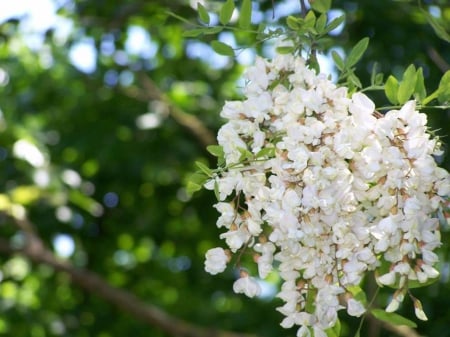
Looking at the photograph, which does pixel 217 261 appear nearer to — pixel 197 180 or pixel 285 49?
pixel 197 180

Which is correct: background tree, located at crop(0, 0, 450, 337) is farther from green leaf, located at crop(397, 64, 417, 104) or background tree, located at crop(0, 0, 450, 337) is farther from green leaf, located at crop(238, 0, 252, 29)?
green leaf, located at crop(397, 64, 417, 104)

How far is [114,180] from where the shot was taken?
4000mm

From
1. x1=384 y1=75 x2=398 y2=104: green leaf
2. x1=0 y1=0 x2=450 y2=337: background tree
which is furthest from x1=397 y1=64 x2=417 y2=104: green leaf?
x1=0 y1=0 x2=450 y2=337: background tree

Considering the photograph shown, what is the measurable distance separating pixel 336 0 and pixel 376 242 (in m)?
1.45

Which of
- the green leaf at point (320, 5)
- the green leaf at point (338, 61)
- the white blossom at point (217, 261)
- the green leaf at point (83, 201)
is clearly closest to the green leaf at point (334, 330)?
the white blossom at point (217, 261)

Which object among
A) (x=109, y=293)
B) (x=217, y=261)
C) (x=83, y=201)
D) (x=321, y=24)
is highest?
(x=321, y=24)

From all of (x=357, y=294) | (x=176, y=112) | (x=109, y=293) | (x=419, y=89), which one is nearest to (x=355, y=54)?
(x=419, y=89)

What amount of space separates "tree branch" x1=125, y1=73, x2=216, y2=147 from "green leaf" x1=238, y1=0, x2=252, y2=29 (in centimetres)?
188

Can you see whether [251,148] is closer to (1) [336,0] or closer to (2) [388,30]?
(1) [336,0]

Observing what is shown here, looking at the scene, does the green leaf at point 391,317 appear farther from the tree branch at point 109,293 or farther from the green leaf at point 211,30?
the tree branch at point 109,293

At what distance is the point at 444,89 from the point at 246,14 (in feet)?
1.24

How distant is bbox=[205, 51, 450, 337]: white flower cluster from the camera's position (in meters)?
1.38

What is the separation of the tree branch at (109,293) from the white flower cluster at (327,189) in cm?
203

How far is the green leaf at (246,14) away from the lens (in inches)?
66.2
